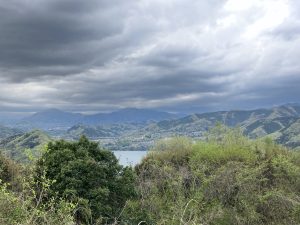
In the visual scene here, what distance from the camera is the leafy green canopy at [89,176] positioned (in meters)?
22.1

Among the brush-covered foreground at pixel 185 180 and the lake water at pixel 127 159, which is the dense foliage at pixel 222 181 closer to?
the brush-covered foreground at pixel 185 180

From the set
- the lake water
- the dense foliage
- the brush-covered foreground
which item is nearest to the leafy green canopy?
the brush-covered foreground

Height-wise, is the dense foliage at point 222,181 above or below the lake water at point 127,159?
below

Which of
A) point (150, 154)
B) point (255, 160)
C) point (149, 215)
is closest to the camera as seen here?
point (149, 215)

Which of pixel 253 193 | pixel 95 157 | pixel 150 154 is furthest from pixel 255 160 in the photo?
pixel 95 157

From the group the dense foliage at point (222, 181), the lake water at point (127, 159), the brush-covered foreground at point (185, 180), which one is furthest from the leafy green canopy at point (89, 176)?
the dense foliage at point (222, 181)

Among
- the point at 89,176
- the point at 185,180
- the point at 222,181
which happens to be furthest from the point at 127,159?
the point at 89,176

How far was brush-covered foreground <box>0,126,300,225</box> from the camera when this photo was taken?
2283 cm

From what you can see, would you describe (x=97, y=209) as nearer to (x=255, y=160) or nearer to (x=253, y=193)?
(x=253, y=193)

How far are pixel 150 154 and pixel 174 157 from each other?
2.10 m

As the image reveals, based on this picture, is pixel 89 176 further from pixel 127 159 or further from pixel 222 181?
pixel 222 181

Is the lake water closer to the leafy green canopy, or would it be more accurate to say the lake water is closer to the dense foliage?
the dense foliage

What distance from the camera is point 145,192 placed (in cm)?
2984

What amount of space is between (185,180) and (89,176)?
1068cm
